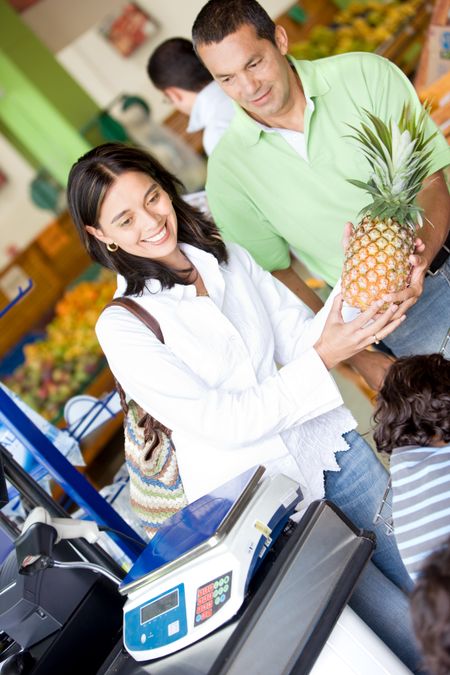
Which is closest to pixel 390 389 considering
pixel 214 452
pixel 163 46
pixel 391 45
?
pixel 214 452

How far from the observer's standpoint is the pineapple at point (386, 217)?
2.12 metres

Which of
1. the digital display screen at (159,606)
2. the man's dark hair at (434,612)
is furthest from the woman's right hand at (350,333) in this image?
the man's dark hair at (434,612)

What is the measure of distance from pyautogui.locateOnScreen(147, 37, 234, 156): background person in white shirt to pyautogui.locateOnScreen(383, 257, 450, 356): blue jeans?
5.39ft

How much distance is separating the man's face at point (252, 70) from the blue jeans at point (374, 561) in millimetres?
1074

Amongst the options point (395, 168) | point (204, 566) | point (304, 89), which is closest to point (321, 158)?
point (304, 89)

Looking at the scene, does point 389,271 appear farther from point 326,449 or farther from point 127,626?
point 127,626

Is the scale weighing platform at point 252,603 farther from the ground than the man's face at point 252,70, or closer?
closer

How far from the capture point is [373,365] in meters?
2.54

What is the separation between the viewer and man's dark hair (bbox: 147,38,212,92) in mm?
3889

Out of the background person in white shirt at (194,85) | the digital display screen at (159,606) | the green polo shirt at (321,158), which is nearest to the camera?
the digital display screen at (159,606)

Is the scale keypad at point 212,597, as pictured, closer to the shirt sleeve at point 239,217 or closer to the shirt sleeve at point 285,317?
the shirt sleeve at point 285,317

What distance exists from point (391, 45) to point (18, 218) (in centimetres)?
373

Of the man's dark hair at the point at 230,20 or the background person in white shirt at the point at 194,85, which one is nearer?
the man's dark hair at the point at 230,20

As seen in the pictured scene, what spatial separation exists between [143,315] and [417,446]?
2.84 feet
